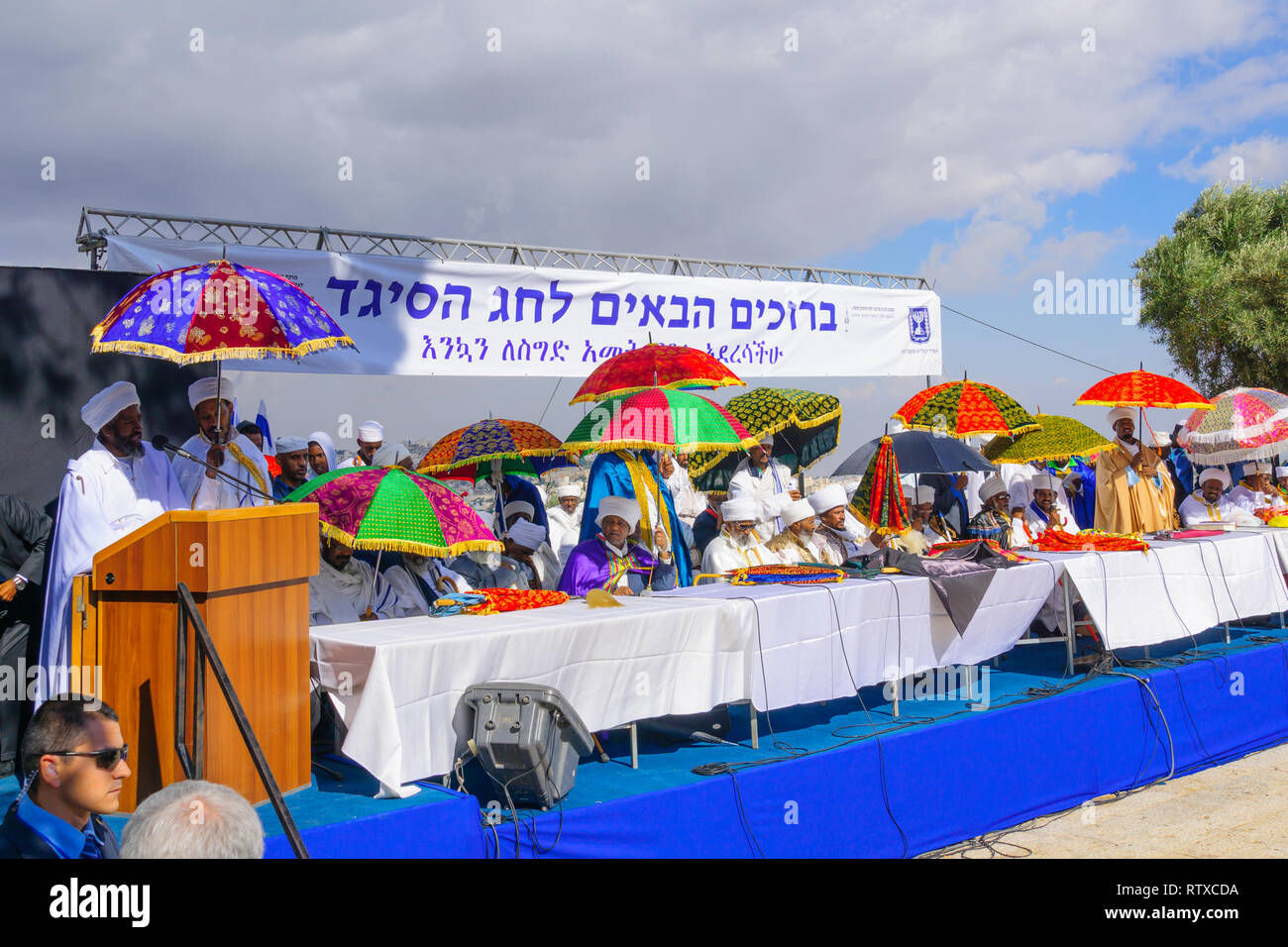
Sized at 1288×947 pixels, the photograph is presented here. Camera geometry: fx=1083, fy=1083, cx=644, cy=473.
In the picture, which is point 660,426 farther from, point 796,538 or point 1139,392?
point 1139,392

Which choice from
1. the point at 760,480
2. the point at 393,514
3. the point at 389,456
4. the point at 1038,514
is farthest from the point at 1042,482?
the point at 393,514

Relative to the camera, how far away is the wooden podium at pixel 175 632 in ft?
10.6

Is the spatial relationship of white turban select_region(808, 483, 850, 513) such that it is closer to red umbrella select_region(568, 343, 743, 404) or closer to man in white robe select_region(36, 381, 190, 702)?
red umbrella select_region(568, 343, 743, 404)

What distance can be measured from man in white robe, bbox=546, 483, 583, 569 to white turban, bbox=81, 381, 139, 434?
4189 millimetres

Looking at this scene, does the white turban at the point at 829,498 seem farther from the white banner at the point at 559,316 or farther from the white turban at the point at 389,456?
the white turban at the point at 389,456

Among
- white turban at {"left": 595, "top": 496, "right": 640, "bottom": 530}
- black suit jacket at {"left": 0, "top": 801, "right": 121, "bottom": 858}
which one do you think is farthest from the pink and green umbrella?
black suit jacket at {"left": 0, "top": 801, "right": 121, "bottom": 858}

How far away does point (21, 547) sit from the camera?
485 centimetres

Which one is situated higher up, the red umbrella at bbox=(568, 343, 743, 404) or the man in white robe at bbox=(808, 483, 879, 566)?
the red umbrella at bbox=(568, 343, 743, 404)

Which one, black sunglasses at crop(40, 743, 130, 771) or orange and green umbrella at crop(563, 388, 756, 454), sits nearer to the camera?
black sunglasses at crop(40, 743, 130, 771)

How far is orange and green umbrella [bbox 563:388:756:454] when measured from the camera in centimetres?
591

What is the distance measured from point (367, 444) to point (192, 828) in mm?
5642

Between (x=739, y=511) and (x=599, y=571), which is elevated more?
(x=739, y=511)
